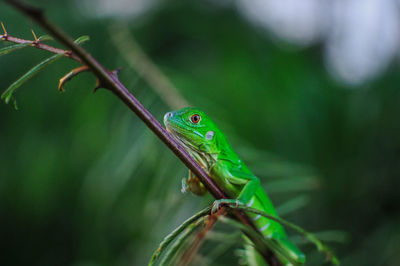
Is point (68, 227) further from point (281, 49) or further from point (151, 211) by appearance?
point (281, 49)

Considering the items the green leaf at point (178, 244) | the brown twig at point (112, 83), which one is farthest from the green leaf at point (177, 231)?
the brown twig at point (112, 83)

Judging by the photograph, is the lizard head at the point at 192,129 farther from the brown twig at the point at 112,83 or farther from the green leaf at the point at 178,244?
the green leaf at the point at 178,244

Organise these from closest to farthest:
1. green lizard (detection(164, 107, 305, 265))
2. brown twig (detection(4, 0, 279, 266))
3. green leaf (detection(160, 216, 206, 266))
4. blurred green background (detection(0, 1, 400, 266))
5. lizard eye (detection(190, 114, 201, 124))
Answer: brown twig (detection(4, 0, 279, 266)), green leaf (detection(160, 216, 206, 266)), green lizard (detection(164, 107, 305, 265)), lizard eye (detection(190, 114, 201, 124)), blurred green background (detection(0, 1, 400, 266))

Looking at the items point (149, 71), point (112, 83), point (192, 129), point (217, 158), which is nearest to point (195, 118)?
point (192, 129)

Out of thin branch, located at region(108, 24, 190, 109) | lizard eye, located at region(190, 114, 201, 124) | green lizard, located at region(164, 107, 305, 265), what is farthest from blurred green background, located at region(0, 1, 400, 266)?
lizard eye, located at region(190, 114, 201, 124)

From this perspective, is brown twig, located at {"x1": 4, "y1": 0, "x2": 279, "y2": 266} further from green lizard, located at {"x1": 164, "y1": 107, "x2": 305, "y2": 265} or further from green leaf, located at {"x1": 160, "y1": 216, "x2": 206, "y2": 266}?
green lizard, located at {"x1": 164, "y1": 107, "x2": 305, "y2": 265}

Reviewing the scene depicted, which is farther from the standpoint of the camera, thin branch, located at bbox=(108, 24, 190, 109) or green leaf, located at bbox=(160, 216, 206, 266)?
thin branch, located at bbox=(108, 24, 190, 109)

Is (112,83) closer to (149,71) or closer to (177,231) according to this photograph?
(177,231)

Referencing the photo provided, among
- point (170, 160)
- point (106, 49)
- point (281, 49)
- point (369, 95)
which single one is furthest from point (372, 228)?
point (106, 49)
